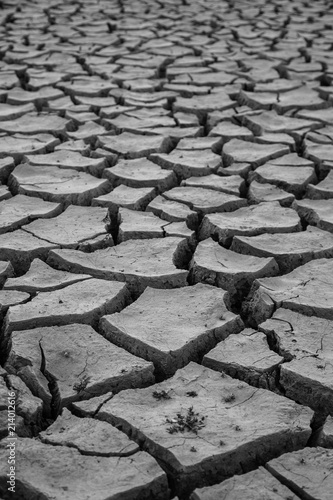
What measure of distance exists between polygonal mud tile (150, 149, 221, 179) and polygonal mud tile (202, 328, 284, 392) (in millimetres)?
1208

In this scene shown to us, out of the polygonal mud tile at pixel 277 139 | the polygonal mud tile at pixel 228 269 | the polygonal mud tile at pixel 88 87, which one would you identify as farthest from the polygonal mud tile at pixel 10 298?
the polygonal mud tile at pixel 88 87

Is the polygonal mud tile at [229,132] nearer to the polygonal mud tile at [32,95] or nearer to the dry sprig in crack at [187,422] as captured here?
the polygonal mud tile at [32,95]

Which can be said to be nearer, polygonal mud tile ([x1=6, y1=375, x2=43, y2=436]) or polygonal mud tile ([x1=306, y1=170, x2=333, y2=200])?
polygonal mud tile ([x1=6, y1=375, x2=43, y2=436])

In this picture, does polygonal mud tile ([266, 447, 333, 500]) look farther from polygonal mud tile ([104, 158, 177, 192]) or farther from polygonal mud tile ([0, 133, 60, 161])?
polygonal mud tile ([0, 133, 60, 161])

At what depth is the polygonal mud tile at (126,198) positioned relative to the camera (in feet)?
8.23

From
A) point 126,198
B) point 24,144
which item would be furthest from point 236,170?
point 24,144

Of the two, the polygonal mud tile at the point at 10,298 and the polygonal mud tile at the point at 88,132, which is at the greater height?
the polygonal mud tile at the point at 88,132

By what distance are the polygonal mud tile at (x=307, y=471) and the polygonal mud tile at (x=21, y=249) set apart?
3.62 ft

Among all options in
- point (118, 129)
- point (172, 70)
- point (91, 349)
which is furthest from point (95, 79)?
point (91, 349)

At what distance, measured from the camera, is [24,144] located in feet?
10.0

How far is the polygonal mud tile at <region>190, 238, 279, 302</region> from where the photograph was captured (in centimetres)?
204

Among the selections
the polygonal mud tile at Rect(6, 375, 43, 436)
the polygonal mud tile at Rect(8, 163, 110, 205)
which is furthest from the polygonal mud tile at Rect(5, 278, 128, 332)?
the polygonal mud tile at Rect(8, 163, 110, 205)

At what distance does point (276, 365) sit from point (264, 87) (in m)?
2.66

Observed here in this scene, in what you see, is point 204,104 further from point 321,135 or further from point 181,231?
point 181,231
